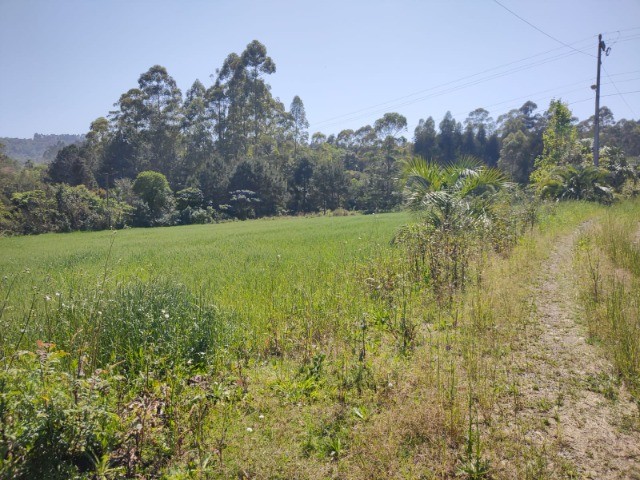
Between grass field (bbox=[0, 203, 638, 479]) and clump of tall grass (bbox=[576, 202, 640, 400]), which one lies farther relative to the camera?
clump of tall grass (bbox=[576, 202, 640, 400])

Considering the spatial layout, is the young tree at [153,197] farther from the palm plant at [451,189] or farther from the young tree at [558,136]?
the young tree at [558,136]

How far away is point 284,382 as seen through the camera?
3779mm

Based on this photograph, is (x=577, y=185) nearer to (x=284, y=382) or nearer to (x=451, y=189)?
(x=451, y=189)

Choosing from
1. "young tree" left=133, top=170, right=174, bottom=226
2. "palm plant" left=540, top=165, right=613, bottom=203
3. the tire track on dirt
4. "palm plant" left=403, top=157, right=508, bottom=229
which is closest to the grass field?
the tire track on dirt

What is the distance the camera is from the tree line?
114ft

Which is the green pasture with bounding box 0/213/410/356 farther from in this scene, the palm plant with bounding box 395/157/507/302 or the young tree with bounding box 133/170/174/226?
the young tree with bounding box 133/170/174/226

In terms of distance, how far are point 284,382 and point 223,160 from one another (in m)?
44.0

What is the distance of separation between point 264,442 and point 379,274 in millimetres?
4441

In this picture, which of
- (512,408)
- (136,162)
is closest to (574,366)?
(512,408)

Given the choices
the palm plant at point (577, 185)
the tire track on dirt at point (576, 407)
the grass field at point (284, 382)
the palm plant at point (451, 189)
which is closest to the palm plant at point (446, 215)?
the palm plant at point (451, 189)

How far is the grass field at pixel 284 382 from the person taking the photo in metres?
2.49

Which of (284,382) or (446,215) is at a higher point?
(446,215)

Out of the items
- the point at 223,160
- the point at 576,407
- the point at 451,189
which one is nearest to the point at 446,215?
the point at 451,189

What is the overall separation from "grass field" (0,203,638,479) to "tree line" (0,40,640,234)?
30737mm
